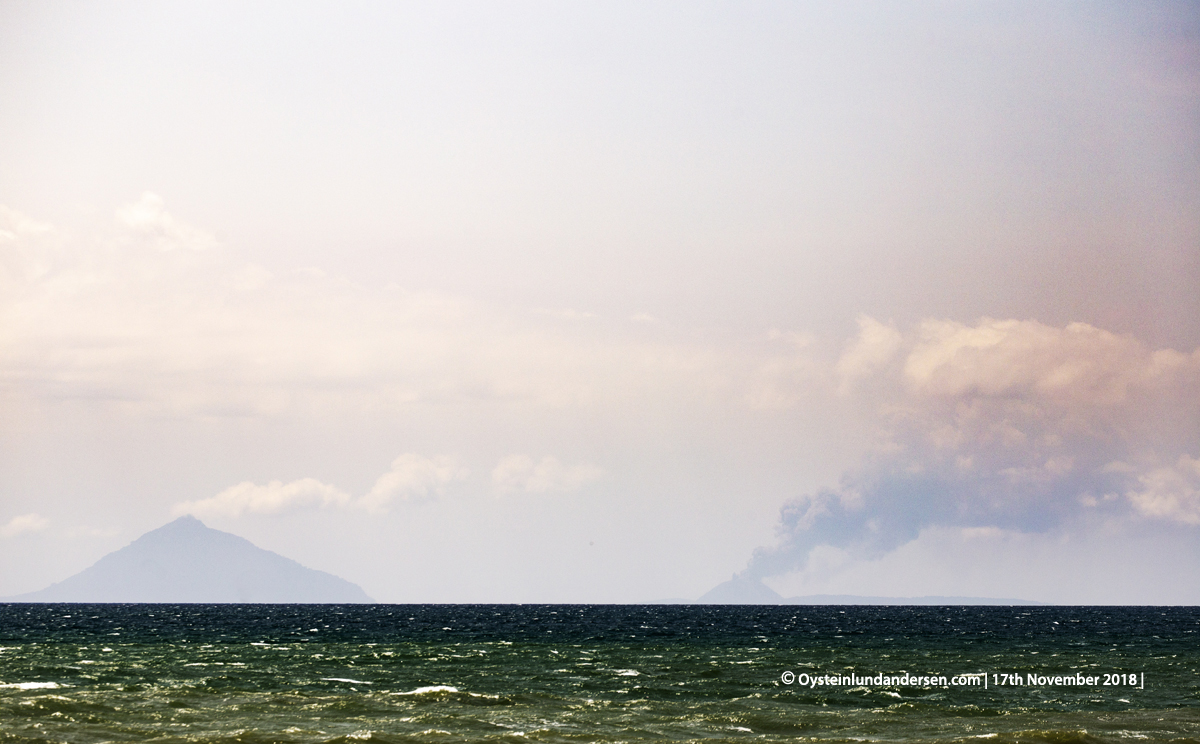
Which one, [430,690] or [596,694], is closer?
[596,694]

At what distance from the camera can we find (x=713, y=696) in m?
43.8

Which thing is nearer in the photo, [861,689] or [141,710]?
[141,710]

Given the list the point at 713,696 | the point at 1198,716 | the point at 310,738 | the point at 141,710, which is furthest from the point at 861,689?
the point at 141,710

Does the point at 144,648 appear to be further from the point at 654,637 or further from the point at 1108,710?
the point at 1108,710

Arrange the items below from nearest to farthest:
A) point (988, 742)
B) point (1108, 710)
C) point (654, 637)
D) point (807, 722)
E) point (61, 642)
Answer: point (988, 742) → point (807, 722) → point (1108, 710) → point (61, 642) → point (654, 637)

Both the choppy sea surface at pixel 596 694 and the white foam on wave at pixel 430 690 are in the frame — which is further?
the white foam on wave at pixel 430 690

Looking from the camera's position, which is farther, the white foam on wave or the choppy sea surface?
the white foam on wave

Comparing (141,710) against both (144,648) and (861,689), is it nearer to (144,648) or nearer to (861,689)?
(861,689)

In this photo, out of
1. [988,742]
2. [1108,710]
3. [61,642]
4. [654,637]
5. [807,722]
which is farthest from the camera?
[654,637]

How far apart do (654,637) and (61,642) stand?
162 ft

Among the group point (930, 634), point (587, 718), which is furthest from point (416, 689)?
point (930, 634)

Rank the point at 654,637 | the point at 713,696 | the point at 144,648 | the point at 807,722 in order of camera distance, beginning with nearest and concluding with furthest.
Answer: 1. the point at 807,722
2. the point at 713,696
3. the point at 144,648
4. the point at 654,637

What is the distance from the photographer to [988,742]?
105 feet

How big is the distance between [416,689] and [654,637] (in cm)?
5120
